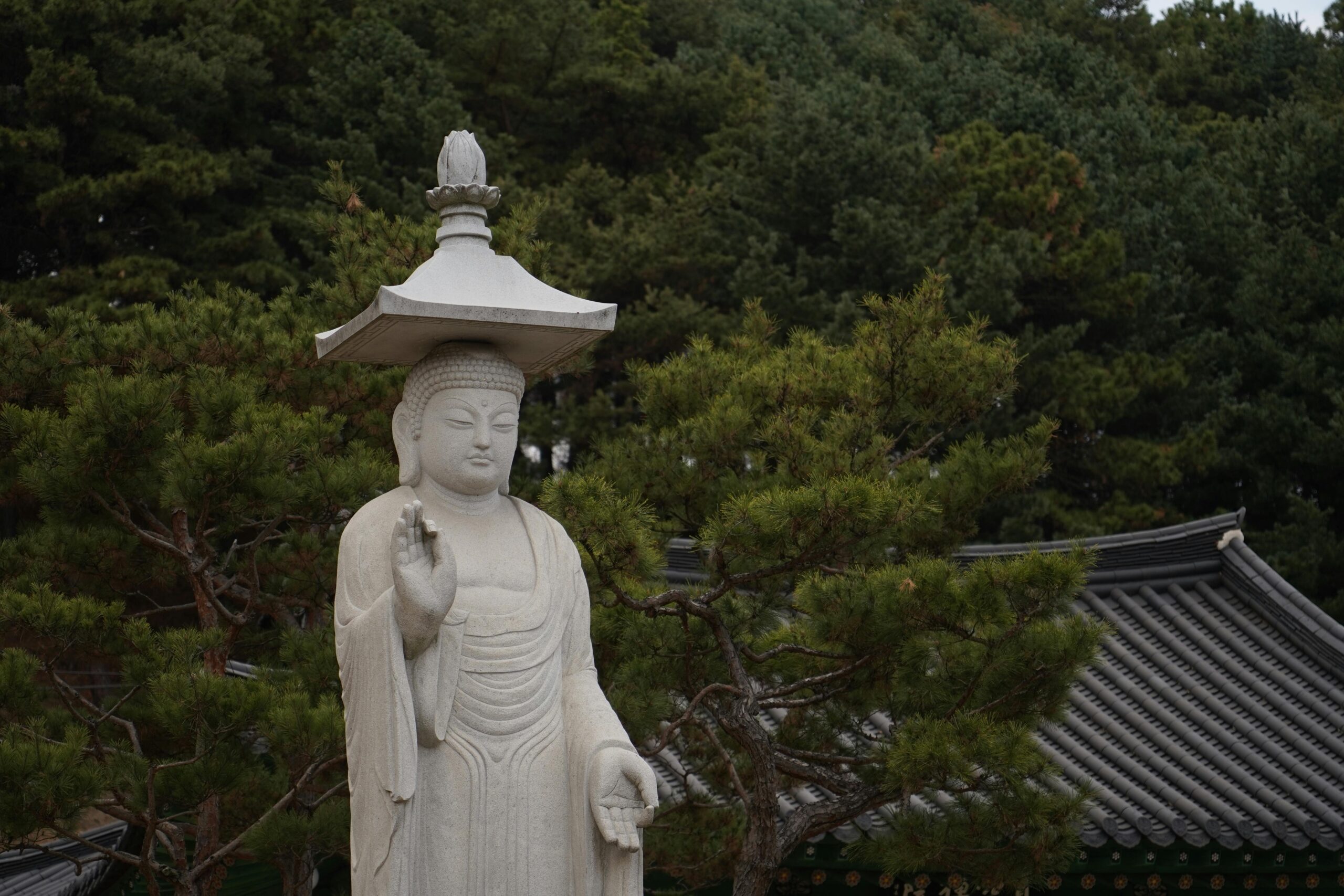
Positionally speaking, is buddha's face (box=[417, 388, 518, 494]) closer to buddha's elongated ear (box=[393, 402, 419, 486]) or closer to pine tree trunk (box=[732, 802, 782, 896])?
buddha's elongated ear (box=[393, 402, 419, 486])

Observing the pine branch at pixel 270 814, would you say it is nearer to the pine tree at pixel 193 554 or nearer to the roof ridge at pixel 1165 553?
the pine tree at pixel 193 554

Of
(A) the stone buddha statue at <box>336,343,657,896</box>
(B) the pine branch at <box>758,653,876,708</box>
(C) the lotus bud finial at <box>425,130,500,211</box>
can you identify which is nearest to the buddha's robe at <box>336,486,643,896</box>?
(A) the stone buddha statue at <box>336,343,657,896</box>

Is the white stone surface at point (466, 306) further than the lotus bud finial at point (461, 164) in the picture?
No

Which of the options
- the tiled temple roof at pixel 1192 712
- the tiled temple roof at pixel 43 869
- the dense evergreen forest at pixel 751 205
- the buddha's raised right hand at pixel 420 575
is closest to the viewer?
the buddha's raised right hand at pixel 420 575

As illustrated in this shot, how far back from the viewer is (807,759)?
8023mm

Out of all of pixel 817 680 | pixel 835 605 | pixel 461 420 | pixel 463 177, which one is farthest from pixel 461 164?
pixel 817 680

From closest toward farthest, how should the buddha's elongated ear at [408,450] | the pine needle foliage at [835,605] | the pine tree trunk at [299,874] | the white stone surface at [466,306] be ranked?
the white stone surface at [466,306] < the buddha's elongated ear at [408,450] < the pine needle foliage at [835,605] < the pine tree trunk at [299,874]

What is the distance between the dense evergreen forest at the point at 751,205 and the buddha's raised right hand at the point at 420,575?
10.4m

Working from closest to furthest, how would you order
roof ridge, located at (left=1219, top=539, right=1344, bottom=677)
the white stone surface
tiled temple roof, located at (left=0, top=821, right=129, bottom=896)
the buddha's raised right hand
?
the buddha's raised right hand → the white stone surface → tiled temple roof, located at (left=0, top=821, right=129, bottom=896) → roof ridge, located at (left=1219, top=539, right=1344, bottom=677)

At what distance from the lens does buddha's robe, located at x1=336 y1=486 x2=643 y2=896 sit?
473 centimetres

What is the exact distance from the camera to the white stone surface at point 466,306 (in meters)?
5.04

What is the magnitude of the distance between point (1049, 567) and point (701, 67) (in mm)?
20574

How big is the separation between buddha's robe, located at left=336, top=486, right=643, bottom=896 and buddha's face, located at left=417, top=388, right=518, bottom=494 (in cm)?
24

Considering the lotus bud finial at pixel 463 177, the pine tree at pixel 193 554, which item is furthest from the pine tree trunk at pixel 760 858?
the lotus bud finial at pixel 463 177
